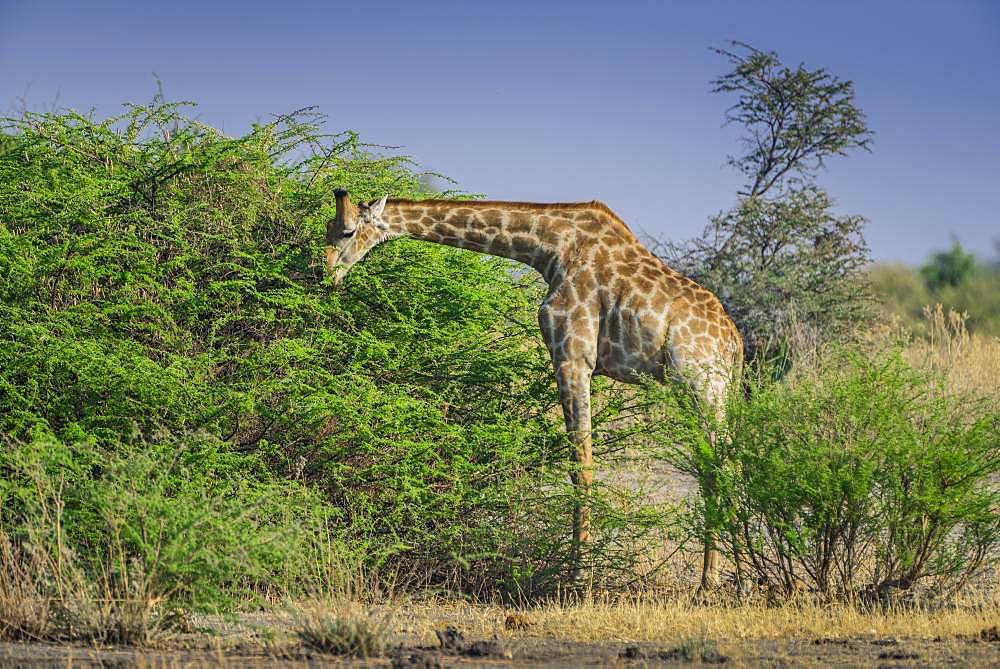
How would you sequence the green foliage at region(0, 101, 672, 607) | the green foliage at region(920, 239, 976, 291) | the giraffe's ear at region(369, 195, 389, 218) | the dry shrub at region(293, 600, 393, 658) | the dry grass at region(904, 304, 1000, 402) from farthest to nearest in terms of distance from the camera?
the green foliage at region(920, 239, 976, 291), the dry grass at region(904, 304, 1000, 402), the giraffe's ear at region(369, 195, 389, 218), the green foliage at region(0, 101, 672, 607), the dry shrub at region(293, 600, 393, 658)

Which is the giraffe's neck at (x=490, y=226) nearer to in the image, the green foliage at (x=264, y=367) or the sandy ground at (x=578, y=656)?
the green foliage at (x=264, y=367)

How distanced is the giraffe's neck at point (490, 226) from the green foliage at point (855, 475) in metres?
2.03

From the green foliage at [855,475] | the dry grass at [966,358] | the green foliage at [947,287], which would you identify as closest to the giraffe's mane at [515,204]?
the green foliage at [855,475]

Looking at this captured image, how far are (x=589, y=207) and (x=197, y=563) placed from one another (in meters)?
4.49

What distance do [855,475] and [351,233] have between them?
441 cm

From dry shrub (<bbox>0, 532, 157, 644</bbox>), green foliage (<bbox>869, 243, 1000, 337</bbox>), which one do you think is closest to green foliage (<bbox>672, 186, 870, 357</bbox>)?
green foliage (<bbox>869, 243, 1000, 337</bbox>)

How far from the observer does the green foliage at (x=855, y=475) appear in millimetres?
A: 8594

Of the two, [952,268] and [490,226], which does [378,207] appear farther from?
[952,268]

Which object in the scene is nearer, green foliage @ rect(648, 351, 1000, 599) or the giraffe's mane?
green foliage @ rect(648, 351, 1000, 599)

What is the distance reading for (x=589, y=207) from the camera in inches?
410

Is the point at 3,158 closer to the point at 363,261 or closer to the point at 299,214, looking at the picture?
the point at 299,214

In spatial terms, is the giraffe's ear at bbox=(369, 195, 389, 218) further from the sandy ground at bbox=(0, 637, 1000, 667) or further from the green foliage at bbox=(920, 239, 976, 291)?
the green foliage at bbox=(920, 239, 976, 291)

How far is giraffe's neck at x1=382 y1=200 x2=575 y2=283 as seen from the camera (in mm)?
10305

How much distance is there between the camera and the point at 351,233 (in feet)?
33.3
